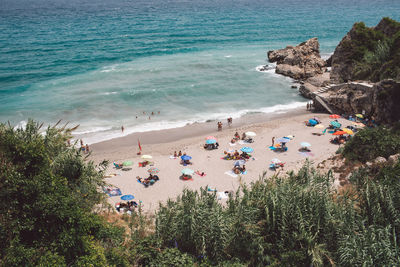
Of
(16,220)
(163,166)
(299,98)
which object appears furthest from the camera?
(299,98)

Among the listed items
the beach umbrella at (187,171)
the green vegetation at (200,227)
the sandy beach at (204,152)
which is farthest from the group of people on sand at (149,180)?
the green vegetation at (200,227)

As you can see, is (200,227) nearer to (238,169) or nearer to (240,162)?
(238,169)

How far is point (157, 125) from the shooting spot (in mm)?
34219

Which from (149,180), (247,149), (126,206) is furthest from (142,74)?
(126,206)

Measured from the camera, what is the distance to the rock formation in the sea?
34375 millimetres

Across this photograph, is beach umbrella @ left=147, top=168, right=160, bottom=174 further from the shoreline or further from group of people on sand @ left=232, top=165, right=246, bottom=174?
group of people on sand @ left=232, top=165, right=246, bottom=174

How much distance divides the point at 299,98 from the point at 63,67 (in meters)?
42.9

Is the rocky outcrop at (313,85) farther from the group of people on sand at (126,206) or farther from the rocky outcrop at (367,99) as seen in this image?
the group of people on sand at (126,206)

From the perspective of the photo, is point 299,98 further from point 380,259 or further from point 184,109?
point 380,259

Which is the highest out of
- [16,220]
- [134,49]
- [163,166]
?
[134,49]

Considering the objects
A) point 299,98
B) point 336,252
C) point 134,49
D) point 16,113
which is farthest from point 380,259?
point 134,49

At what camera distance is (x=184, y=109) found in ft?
126

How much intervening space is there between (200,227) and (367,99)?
91.4 feet

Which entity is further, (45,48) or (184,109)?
(45,48)
